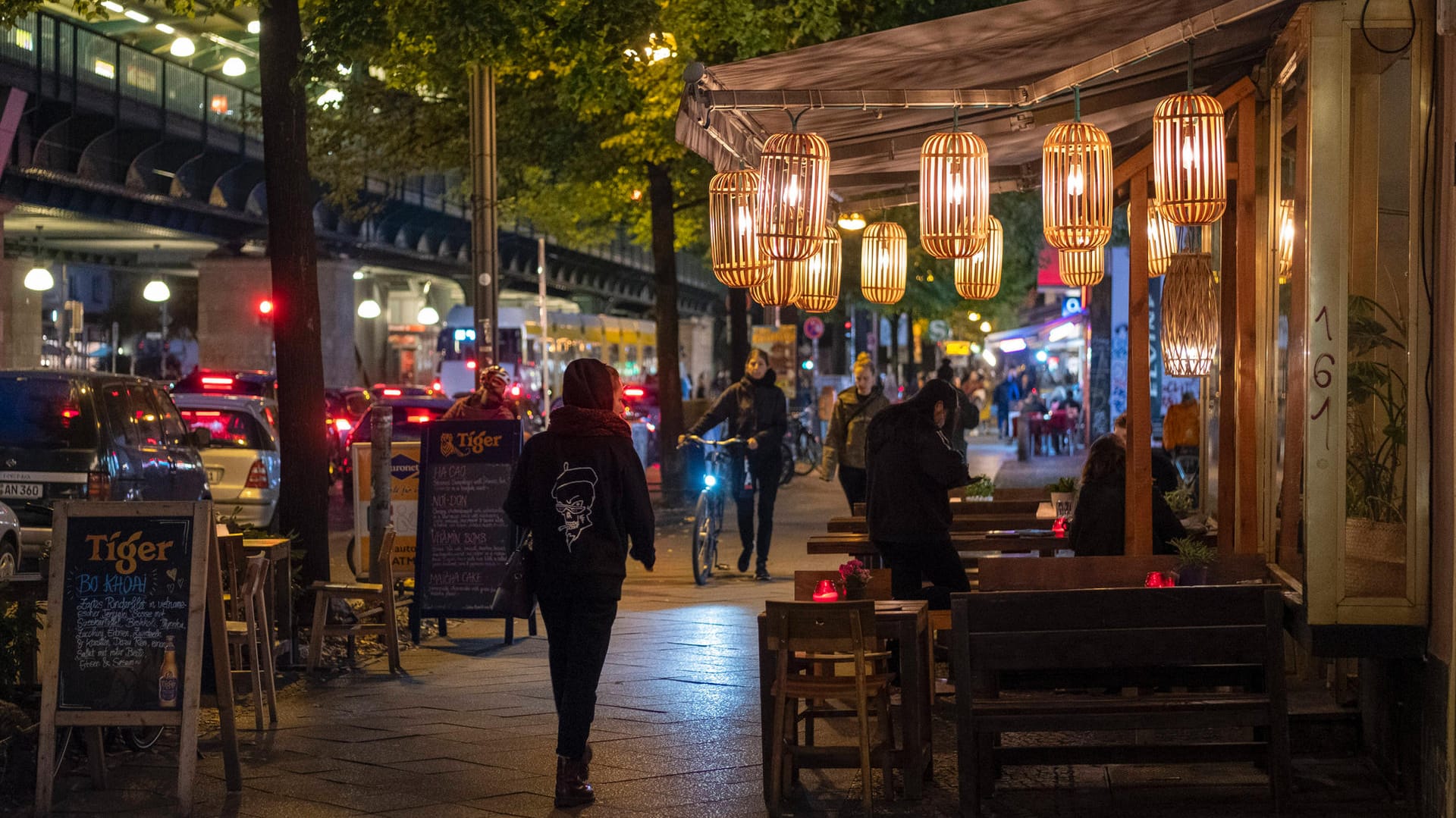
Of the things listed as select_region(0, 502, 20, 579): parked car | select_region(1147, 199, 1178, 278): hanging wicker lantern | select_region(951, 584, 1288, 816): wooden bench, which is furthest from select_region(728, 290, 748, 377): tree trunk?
select_region(951, 584, 1288, 816): wooden bench

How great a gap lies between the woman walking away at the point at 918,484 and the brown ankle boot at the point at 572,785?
94.9 inches

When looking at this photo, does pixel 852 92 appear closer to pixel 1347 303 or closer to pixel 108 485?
pixel 1347 303

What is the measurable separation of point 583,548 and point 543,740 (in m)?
1.65

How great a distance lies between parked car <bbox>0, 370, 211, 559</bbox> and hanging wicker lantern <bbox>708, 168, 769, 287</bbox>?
638cm

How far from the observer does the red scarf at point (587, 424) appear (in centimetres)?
739

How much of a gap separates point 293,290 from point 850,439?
5.41 metres

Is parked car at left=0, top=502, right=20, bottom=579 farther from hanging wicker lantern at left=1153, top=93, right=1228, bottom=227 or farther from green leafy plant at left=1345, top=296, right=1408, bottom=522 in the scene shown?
green leafy plant at left=1345, top=296, right=1408, bottom=522

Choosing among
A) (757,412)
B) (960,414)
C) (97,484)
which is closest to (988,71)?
(960,414)

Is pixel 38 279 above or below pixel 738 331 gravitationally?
above

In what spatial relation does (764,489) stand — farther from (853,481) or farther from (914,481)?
(914,481)

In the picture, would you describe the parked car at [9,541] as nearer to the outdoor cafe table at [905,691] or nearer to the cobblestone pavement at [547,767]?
the cobblestone pavement at [547,767]

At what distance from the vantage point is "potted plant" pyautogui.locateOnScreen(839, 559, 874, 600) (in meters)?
7.54

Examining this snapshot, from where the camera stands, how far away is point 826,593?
7582mm

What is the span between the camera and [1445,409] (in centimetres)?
632
